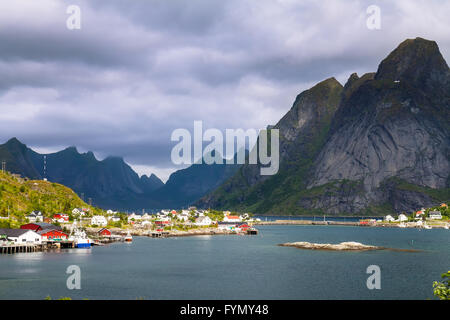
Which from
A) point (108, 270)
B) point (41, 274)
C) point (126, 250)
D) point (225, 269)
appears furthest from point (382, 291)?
point (126, 250)

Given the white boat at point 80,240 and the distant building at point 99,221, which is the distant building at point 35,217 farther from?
the distant building at point 99,221

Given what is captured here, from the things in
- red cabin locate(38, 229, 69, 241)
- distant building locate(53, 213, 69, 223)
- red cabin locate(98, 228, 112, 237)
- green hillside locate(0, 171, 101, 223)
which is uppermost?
green hillside locate(0, 171, 101, 223)

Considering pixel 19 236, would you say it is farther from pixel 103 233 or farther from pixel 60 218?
pixel 60 218

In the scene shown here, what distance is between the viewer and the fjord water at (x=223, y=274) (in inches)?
2513

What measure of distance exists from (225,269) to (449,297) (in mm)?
60690

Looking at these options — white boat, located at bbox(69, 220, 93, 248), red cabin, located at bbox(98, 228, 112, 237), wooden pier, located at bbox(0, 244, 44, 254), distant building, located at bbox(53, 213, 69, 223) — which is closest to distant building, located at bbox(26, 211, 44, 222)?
distant building, located at bbox(53, 213, 69, 223)

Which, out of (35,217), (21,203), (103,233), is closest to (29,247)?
(35,217)

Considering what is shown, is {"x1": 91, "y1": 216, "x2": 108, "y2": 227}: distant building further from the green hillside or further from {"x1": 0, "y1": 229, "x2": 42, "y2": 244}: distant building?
{"x1": 0, "y1": 229, "x2": 42, "y2": 244}: distant building

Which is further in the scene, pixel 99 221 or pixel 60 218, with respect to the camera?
pixel 99 221

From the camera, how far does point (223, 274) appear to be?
83.2 metres

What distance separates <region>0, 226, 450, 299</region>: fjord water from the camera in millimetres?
63822

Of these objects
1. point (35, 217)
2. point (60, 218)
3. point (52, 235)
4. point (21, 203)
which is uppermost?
point (21, 203)

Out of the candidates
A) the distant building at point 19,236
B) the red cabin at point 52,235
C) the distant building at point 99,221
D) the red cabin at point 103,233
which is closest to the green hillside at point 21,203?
the distant building at point 99,221
